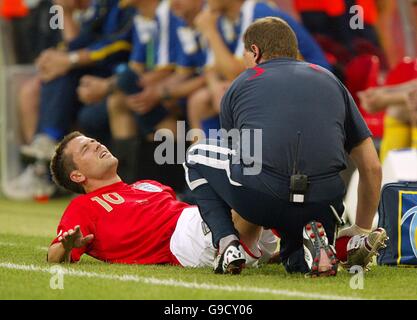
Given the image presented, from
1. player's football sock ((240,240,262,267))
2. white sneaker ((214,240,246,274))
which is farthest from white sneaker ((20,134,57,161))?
white sneaker ((214,240,246,274))

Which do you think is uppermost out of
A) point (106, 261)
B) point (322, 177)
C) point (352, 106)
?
point (352, 106)

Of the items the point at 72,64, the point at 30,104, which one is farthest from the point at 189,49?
the point at 30,104

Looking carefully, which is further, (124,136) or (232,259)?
(124,136)

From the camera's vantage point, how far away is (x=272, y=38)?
→ 543 centimetres

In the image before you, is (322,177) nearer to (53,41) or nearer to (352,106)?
(352,106)

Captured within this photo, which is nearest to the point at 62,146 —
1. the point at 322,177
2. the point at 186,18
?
the point at 322,177

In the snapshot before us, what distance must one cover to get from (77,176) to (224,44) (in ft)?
11.6

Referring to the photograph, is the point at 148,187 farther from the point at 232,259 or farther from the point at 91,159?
the point at 232,259

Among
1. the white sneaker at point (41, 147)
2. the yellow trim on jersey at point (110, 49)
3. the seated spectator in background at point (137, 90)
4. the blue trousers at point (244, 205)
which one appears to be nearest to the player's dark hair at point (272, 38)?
the blue trousers at point (244, 205)

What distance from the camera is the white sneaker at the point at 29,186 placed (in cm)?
1114

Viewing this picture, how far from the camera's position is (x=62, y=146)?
6062mm

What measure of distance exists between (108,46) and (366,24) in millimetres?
2661

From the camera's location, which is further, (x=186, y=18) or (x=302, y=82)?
(x=186, y=18)

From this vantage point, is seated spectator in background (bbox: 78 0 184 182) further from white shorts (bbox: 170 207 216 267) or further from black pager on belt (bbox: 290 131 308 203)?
black pager on belt (bbox: 290 131 308 203)
